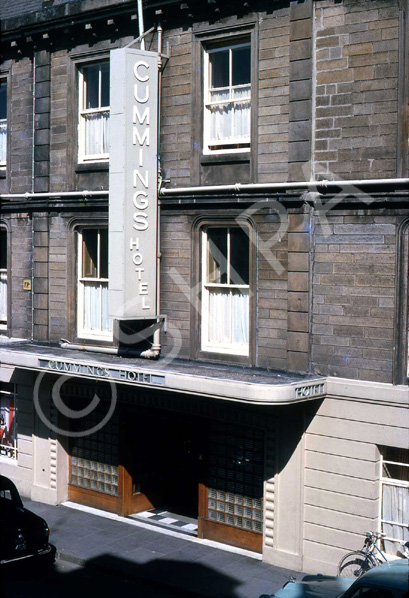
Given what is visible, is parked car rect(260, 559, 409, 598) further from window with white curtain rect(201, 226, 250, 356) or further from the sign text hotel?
window with white curtain rect(201, 226, 250, 356)

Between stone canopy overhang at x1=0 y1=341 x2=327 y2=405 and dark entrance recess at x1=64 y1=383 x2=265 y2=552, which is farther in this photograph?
dark entrance recess at x1=64 y1=383 x2=265 y2=552

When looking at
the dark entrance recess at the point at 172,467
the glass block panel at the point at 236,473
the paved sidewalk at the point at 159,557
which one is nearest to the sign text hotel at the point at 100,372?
the dark entrance recess at the point at 172,467

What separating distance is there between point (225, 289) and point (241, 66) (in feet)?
14.4

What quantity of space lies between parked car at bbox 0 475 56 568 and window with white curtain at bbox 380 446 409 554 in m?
6.07

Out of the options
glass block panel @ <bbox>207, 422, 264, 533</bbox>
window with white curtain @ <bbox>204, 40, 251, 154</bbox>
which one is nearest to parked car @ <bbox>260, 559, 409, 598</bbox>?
glass block panel @ <bbox>207, 422, 264, 533</bbox>

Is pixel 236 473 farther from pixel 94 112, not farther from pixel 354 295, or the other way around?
pixel 94 112

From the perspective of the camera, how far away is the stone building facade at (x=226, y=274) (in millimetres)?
13398

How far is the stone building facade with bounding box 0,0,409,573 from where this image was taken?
1340cm

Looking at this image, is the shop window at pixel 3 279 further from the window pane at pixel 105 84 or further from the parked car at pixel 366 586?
the parked car at pixel 366 586

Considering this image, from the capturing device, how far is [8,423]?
19516mm

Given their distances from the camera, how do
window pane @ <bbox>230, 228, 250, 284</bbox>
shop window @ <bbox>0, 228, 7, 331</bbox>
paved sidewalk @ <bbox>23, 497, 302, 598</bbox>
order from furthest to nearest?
shop window @ <bbox>0, 228, 7, 331</bbox>, window pane @ <bbox>230, 228, 250, 284</bbox>, paved sidewalk @ <bbox>23, 497, 302, 598</bbox>

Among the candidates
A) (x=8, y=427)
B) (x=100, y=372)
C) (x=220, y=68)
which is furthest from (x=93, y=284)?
(x=220, y=68)

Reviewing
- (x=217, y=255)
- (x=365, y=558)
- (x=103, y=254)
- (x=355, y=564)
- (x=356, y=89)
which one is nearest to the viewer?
(x=365, y=558)

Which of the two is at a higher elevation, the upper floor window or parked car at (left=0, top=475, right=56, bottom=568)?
the upper floor window
